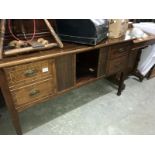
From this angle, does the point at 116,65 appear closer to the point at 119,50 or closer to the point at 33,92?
the point at 119,50

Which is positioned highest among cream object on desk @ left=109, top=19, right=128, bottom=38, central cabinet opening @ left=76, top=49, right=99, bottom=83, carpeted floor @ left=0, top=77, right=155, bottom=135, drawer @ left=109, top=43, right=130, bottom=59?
cream object on desk @ left=109, top=19, right=128, bottom=38

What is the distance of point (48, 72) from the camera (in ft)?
3.88

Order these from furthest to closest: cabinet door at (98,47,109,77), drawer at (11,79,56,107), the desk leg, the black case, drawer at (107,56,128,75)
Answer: drawer at (107,56,128,75) < cabinet door at (98,47,109,77) < the black case < drawer at (11,79,56,107) < the desk leg

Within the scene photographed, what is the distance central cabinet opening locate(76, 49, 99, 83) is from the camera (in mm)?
1554

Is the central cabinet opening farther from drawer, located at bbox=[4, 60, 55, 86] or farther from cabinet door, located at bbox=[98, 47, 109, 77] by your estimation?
drawer, located at bbox=[4, 60, 55, 86]

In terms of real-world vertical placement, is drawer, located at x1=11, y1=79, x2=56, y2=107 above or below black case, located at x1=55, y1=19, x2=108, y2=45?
below

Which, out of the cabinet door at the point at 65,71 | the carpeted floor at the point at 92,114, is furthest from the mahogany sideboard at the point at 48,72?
the carpeted floor at the point at 92,114

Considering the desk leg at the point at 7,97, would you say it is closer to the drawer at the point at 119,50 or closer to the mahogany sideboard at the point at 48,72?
the mahogany sideboard at the point at 48,72

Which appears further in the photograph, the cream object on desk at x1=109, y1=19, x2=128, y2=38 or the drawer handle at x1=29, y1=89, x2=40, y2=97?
the cream object on desk at x1=109, y1=19, x2=128, y2=38

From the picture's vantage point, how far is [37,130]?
60.1 inches

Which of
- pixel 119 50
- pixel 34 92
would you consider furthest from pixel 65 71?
pixel 119 50

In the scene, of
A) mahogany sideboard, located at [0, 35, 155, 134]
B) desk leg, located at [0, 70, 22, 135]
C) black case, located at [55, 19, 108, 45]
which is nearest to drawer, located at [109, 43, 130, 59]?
mahogany sideboard, located at [0, 35, 155, 134]
